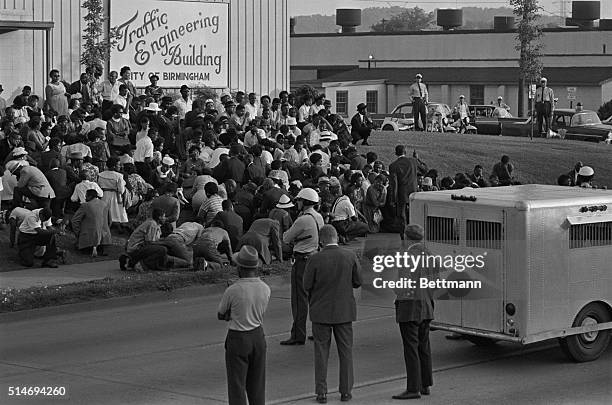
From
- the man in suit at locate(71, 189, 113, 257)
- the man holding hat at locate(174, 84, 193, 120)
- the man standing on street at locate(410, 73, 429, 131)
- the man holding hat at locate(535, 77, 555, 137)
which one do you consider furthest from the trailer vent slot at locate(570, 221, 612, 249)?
the man holding hat at locate(535, 77, 555, 137)

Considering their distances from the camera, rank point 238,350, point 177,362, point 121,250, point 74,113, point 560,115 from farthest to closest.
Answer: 1. point 560,115
2. point 74,113
3. point 121,250
4. point 177,362
5. point 238,350

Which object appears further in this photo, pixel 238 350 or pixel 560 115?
pixel 560 115

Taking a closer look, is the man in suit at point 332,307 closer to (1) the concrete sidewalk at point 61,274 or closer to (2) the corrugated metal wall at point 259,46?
(1) the concrete sidewalk at point 61,274

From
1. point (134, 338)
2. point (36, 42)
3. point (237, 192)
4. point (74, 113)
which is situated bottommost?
point (134, 338)

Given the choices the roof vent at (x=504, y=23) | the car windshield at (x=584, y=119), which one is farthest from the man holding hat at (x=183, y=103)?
the roof vent at (x=504, y=23)

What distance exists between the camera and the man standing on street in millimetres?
38394

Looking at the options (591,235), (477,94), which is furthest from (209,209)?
(477,94)

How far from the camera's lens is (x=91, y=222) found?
2214 centimetres

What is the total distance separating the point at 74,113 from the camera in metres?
26.2

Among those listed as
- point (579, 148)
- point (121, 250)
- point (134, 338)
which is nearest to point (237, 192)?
point (121, 250)

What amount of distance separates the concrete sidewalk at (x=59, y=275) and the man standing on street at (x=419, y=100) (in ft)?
60.4

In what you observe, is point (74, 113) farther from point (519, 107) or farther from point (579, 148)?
point (519, 107)

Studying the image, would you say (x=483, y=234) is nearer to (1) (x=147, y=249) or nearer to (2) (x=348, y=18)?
(1) (x=147, y=249)

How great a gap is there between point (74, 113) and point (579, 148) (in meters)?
19.3
